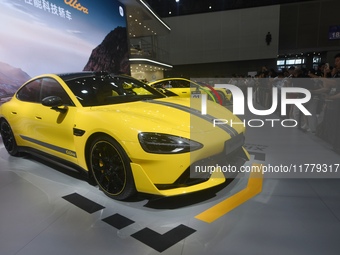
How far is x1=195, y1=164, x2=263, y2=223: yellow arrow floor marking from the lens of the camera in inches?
81.9

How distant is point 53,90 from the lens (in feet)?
9.73

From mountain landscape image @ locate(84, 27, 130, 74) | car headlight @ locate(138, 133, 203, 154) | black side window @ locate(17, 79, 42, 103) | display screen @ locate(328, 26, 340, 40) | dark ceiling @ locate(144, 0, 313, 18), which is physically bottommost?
car headlight @ locate(138, 133, 203, 154)

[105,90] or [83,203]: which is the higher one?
[105,90]

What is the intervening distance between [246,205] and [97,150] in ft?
4.81

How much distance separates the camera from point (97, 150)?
2.38 m

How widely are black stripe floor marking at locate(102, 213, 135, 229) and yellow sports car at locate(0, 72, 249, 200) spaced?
20 centimetres

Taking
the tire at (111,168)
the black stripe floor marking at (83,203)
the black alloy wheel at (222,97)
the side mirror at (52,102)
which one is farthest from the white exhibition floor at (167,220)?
the black alloy wheel at (222,97)

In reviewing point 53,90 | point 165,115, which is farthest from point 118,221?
point 53,90

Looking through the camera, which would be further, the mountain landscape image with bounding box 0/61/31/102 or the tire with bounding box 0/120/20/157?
the mountain landscape image with bounding box 0/61/31/102

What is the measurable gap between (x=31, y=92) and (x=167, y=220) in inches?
99.6

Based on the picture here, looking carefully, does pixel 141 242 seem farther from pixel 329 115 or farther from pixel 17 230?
pixel 329 115

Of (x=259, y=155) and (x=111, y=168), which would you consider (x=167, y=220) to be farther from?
(x=259, y=155)

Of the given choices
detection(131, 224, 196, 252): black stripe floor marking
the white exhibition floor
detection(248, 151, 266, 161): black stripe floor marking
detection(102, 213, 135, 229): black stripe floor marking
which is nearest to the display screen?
detection(248, 151, 266, 161): black stripe floor marking

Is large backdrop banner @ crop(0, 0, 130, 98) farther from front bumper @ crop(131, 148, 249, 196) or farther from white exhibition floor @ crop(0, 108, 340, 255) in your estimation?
front bumper @ crop(131, 148, 249, 196)
